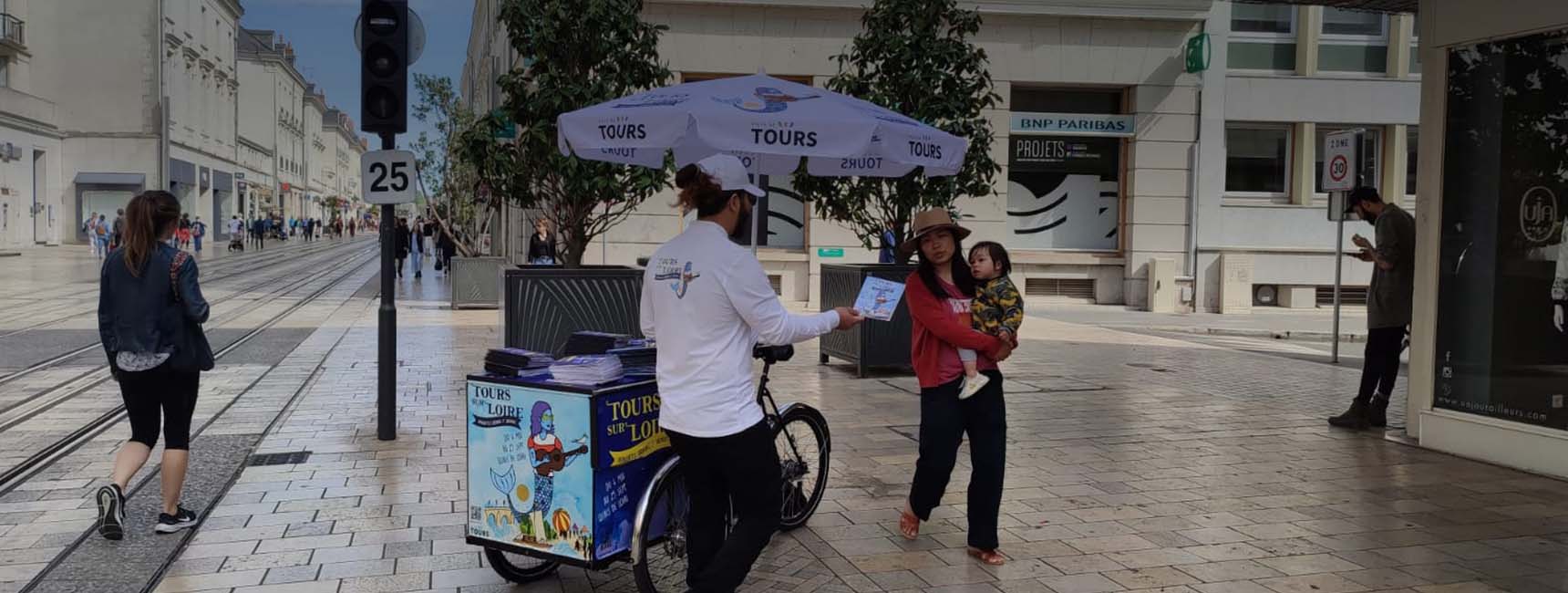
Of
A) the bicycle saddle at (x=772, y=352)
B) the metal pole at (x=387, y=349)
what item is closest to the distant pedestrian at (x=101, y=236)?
the metal pole at (x=387, y=349)

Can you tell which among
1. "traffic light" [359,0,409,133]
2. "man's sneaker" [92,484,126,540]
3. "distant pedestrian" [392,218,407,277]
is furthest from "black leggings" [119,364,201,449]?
"distant pedestrian" [392,218,407,277]

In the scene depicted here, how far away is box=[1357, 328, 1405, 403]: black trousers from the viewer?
8.85 metres

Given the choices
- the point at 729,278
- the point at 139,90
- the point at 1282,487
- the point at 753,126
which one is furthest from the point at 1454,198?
the point at 139,90

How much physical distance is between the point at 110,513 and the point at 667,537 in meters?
2.80

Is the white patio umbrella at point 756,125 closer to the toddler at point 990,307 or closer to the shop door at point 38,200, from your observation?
the toddler at point 990,307

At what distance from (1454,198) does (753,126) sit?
15.3ft

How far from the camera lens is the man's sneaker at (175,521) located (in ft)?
18.5

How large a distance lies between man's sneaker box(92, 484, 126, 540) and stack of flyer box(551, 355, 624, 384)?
2469mm

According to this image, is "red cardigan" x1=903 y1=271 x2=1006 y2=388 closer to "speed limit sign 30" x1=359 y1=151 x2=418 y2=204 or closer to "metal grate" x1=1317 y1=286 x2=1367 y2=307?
"speed limit sign 30" x1=359 y1=151 x2=418 y2=204

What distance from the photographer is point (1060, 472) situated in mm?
7277

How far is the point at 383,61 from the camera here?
309 inches

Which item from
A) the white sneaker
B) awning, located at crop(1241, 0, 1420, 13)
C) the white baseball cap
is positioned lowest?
the white sneaker

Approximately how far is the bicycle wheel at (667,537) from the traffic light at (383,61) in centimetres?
419

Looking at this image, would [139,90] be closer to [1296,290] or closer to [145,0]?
[145,0]
